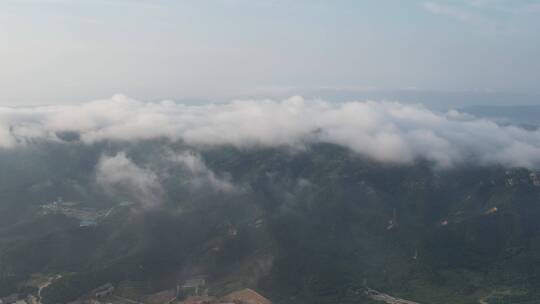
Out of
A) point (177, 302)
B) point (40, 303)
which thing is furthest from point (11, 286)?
point (177, 302)

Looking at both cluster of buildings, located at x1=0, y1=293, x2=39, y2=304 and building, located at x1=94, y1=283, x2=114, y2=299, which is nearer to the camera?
cluster of buildings, located at x1=0, y1=293, x2=39, y2=304

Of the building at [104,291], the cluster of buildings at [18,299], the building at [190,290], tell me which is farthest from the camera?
the building at [190,290]

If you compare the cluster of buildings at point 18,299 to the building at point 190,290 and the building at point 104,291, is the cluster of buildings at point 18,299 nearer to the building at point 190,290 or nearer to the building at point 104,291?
the building at point 104,291

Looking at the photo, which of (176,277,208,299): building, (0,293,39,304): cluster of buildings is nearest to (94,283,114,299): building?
(0,293,39,304): cluster of buildings

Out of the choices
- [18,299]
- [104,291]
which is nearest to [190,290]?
[104,291]

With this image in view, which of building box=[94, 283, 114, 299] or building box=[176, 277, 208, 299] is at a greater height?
building box=[94, 283, 114, 299]

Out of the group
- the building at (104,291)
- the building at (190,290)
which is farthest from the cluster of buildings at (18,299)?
the building at (190,290)

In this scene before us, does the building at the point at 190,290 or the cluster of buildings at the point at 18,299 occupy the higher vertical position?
the building at the point at 190,290

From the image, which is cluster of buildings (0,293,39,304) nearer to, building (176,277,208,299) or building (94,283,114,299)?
building (94,283,114,299)

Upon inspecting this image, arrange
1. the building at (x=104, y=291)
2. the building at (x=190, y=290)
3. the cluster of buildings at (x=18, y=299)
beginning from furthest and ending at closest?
the building at (x=190, y=290), the building at (x=104, y=291), the cluster of buildings at (x=18, y=299)

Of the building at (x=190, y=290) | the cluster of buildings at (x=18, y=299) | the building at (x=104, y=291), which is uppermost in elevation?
the building at (x=104, y=291)

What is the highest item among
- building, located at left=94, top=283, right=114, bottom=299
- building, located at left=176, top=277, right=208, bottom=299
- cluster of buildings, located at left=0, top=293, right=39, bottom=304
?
building, located at left=94, top=283, right=114, bottom=299

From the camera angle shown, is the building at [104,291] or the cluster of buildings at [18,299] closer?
the cluster of buildings at [18,299]
